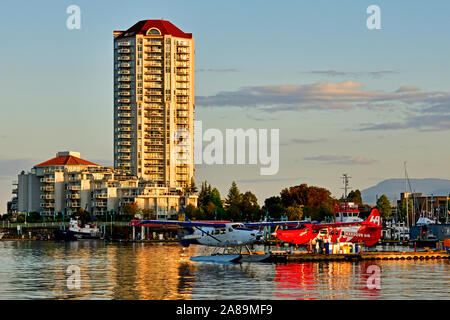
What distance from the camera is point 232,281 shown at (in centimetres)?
6156

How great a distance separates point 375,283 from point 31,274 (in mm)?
30395

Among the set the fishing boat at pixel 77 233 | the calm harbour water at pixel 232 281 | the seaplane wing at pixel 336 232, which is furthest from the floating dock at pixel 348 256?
the fishing boat at pixel 77 233

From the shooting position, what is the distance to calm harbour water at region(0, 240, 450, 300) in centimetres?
5262

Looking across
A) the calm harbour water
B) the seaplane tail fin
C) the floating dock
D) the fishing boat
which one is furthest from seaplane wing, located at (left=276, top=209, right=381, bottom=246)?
the fishing boat

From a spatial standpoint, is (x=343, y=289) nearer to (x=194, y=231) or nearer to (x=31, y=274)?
(x=31, y=274)

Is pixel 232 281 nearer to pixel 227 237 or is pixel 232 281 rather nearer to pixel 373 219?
pixel 227 237

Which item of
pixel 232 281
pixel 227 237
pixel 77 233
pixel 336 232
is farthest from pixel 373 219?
pixel 77 233

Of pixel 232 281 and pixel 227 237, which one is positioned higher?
pixel 227 237

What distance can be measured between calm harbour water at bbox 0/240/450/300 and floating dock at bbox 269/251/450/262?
3233 millimetres

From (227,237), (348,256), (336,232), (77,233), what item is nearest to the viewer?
(227,237)

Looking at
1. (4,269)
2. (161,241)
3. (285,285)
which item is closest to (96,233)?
(161,241)

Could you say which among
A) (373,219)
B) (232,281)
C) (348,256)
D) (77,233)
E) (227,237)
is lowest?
(77,233)

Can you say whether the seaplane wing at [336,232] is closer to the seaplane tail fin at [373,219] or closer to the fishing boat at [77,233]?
the seaplane tail fin at [373,219]

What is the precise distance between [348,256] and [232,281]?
27.1 metres
